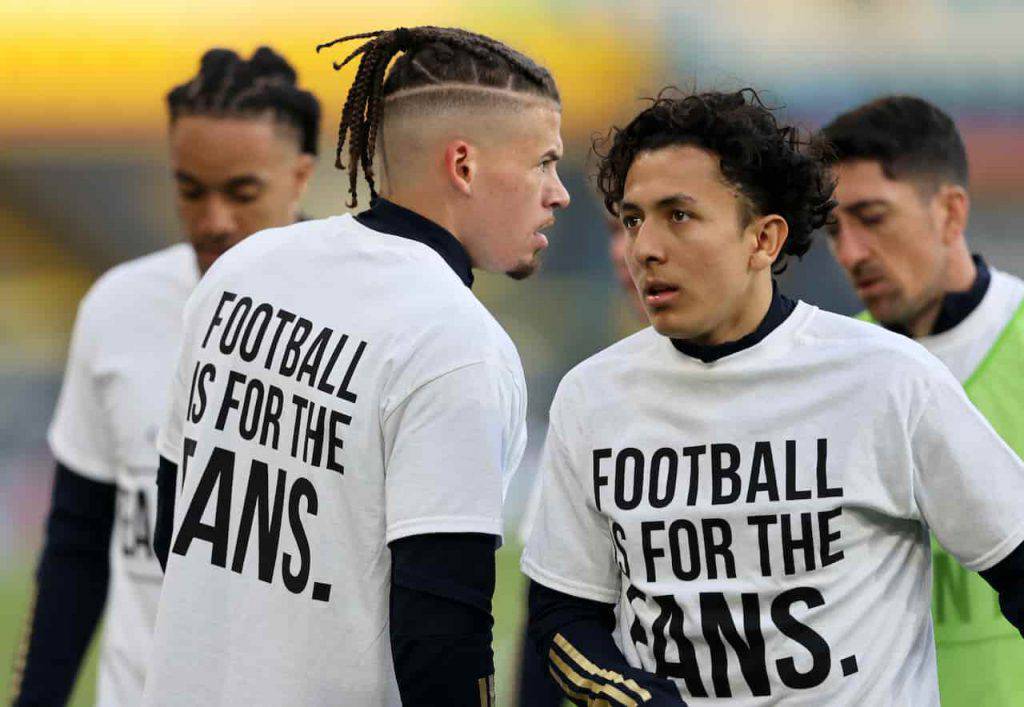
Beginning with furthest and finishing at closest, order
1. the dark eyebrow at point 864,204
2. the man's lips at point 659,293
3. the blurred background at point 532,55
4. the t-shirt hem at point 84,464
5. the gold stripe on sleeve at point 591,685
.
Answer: the blurred background at point 532,55 < the t-shirt hem at point 84,464 < the dark eyebrow at point 864,204 < the man's lips at point 659,293 < the gold stripe on sleeve at point 591,685

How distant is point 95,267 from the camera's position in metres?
13.2

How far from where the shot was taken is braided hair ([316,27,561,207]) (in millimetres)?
2646

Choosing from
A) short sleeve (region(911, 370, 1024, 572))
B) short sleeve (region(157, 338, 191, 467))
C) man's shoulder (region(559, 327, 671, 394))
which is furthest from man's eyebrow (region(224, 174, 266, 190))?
short sleeve (region(911, 370, 1024, 572))

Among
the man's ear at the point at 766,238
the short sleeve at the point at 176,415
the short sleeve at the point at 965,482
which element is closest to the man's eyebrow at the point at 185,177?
the short sleeve at the point at 176,415

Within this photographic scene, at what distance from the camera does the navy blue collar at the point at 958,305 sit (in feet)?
10.8

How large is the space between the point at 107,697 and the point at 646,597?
161 centimetres

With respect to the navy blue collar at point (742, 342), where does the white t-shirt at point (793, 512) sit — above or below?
below

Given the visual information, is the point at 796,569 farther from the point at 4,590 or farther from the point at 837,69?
the point at 837,69

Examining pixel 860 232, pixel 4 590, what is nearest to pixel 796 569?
pixel 860 232

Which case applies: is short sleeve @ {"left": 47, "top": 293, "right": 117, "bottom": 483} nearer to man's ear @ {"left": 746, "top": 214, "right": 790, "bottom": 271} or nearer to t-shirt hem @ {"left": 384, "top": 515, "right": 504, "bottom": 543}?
t-shirt hem @ {"left": 384, "top": 515, "right": 504, "bottom": 543}

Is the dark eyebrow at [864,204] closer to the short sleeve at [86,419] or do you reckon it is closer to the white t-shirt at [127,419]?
the white t-shirt at [127,419]

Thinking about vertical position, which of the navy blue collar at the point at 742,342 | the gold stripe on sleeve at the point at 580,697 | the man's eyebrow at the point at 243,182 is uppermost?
the man's eyebrow at the point at 243,182

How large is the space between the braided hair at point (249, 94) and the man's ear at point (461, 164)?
1.25 metres

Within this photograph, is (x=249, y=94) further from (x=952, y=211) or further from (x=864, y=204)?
(x=952, y=211)
